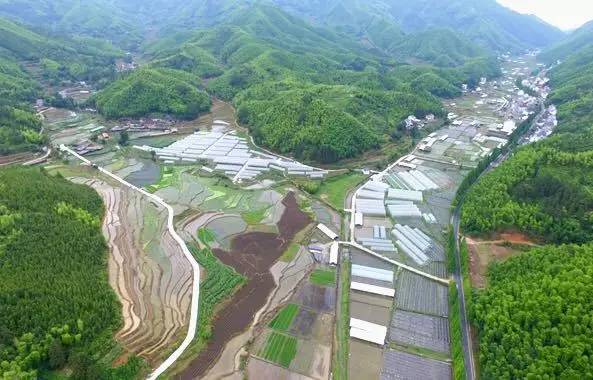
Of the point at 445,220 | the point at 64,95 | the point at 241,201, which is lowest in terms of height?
the point at 64,95

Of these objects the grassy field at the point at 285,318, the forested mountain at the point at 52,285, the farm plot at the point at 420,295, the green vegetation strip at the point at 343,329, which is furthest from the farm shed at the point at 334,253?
the forested mountain at the point at 52,285

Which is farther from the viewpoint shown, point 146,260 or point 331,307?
point 146,260

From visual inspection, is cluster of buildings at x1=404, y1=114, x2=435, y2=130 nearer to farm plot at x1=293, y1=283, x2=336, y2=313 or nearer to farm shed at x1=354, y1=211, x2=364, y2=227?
farm shed at x1=354, y1=211, x2=364, y2=227

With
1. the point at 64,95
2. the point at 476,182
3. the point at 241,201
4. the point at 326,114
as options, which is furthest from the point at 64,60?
the point at 476,182

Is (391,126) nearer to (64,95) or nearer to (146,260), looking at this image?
(146,260)

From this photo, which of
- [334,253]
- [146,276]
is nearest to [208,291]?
[146,276]

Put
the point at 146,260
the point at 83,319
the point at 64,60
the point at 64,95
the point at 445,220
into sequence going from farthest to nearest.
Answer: the point at 64,60, the point at 64,95, the point at 445,220, the point at 146,260, the point at 83,319
